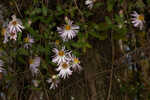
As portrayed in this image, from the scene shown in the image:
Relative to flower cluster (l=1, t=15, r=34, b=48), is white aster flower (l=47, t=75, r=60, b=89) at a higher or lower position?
lower

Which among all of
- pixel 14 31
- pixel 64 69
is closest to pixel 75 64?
pixel 64 69

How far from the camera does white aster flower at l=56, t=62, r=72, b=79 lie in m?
1.05

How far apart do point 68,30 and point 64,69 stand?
19 cm

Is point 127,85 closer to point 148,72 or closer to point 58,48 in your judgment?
point 148,72

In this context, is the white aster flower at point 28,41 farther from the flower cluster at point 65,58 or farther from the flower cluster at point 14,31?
the flower cluster at point 65,58

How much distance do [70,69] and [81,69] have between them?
60mm

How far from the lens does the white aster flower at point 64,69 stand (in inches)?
41.2

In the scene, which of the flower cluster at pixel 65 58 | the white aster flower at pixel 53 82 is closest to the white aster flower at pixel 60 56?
the flower cluster at pixel 65 58

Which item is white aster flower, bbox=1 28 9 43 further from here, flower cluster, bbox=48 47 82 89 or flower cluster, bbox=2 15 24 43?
flower cluster, bbox=48 47 82 89

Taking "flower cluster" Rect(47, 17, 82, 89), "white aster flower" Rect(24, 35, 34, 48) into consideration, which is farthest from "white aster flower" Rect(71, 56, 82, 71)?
"white aster flower" Rect(24, 35, 34, 48)

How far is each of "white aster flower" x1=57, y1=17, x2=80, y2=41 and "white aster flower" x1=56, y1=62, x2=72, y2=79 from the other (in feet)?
0.40

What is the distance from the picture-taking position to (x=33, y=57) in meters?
1.10

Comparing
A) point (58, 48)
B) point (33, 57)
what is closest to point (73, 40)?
point (58, 48)

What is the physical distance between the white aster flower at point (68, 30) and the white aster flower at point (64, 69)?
0.40 ft
